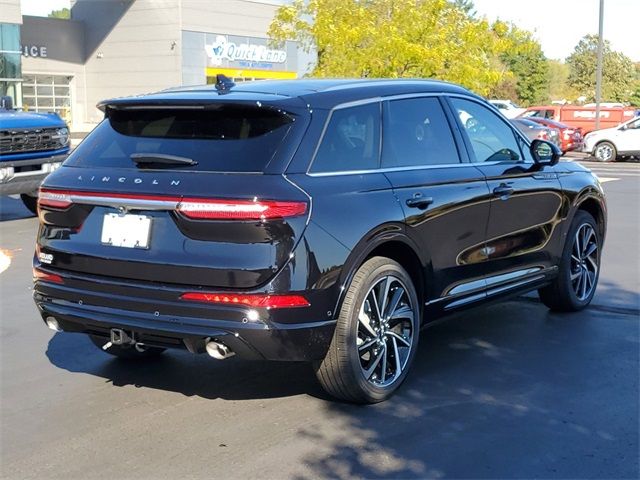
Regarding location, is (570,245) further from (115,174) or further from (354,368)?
(115,174)

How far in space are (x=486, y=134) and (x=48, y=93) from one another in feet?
169

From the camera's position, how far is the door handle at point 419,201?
203 inches

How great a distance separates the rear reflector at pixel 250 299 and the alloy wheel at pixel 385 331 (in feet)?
1.75

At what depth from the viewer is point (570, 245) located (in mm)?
6957

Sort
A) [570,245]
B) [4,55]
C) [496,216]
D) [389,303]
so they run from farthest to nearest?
[4,55] < [570,245] < [496,216] < [389,303]

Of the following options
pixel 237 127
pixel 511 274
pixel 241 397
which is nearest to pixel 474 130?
pixel 511 274

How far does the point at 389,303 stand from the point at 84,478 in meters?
1.93

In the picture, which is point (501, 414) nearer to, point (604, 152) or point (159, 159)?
point (159, 159)

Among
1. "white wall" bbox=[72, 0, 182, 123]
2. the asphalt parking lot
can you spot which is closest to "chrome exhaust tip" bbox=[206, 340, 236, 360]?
the asphalt parking lot

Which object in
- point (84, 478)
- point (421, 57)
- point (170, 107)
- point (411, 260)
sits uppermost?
point (421, 57)

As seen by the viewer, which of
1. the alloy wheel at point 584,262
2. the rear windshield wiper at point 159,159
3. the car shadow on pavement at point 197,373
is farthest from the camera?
the alloy wheel at point 584,262

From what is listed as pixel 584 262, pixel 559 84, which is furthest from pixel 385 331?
pixel 559 84

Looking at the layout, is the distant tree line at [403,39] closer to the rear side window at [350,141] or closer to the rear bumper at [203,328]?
the rear side window at [350,141]

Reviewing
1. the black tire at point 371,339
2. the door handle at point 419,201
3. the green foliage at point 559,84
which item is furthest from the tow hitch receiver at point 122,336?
the green foliage at point 559,84
